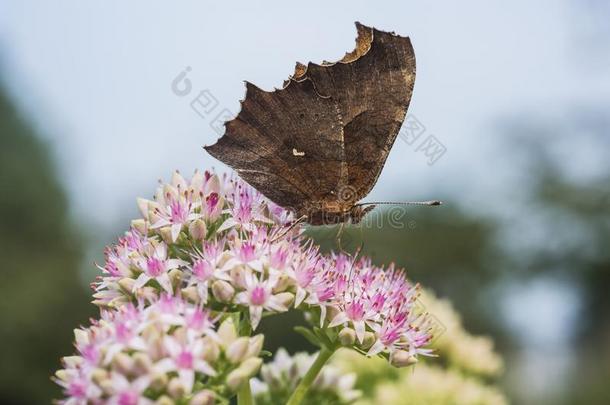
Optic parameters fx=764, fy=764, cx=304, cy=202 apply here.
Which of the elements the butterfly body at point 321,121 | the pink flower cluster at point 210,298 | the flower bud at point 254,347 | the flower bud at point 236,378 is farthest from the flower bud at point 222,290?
the butterfly body at point 321,121

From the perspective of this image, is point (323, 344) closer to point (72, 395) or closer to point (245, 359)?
A: point (245, 359)

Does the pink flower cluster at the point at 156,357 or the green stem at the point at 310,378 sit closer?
the pink flower cluster at the point at 156,357

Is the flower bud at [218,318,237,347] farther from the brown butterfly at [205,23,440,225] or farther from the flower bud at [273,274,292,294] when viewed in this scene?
the brown butterfly at [205,23,440,225]

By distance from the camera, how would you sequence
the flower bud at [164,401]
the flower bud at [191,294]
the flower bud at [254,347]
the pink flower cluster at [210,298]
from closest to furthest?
the flower bud at [164,401] < the pink flower cluster at [210,298] < the flower bud at [254,347] < the flower bud at [191,294]

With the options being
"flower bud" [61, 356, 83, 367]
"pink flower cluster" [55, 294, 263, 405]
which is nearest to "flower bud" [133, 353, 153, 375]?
"pink flower cluster" [55, 294, 263, 405]

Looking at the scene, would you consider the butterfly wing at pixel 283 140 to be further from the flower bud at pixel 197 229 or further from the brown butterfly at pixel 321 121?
the flower bud at pixel 197 229

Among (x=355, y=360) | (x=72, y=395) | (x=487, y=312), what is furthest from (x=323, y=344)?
(x=487, y=312)
